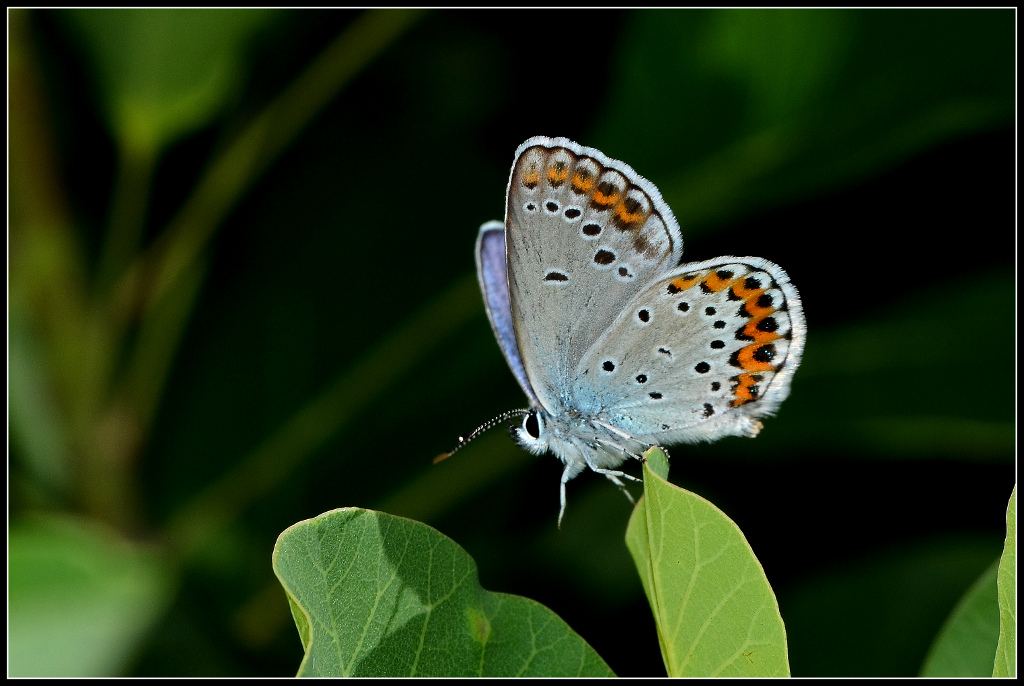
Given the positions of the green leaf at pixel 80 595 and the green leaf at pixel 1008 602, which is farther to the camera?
the green leaf at pixel 80 595

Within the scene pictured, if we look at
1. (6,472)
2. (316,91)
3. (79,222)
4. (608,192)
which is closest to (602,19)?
(316,91)

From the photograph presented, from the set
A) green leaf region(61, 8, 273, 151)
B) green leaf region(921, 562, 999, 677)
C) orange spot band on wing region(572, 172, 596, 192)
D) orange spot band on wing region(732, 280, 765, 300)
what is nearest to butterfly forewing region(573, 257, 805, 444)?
orange spot band on wing region(732, 280, 765, 300)

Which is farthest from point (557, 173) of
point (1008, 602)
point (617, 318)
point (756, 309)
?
point (1008, 602)

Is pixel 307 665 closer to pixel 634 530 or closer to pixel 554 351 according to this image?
pixel 634 530

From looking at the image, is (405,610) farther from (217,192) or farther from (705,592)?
(217,192)

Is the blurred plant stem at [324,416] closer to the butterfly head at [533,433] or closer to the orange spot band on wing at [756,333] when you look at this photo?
the butterfly head at [533,433]

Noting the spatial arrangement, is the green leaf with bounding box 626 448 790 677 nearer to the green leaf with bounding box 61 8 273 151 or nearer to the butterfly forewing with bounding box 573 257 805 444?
the butterfly forewing with bounding box 573 257 805 444

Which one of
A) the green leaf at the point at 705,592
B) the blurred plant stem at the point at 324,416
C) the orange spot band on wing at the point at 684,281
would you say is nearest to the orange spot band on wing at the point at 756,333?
the orange spot band on wing at the point at 684,281

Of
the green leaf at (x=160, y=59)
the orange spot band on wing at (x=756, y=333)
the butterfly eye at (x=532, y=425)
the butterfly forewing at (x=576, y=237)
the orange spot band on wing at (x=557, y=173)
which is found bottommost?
the butterfly eye at (x=532, y=425)

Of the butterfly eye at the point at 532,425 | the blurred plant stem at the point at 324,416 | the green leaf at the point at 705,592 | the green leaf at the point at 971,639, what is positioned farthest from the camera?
the blurred plant stem at the point at 324,416
